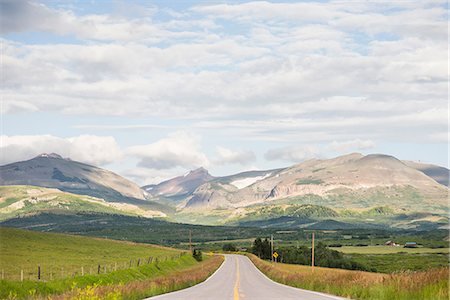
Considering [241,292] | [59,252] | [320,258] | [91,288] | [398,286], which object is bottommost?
[320,258]

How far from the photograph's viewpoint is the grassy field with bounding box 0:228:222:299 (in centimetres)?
3475

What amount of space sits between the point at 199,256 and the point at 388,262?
71587 millimetres

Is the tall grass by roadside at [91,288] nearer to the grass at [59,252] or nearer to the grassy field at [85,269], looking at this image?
the grassy field at [85,269]

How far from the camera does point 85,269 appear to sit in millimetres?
87000

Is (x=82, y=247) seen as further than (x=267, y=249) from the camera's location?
No

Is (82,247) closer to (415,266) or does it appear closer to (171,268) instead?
(171,268)

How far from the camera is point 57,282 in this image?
4172 cm

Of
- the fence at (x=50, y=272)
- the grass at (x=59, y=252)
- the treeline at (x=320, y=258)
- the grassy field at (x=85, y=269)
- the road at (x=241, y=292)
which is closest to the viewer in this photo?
the road at (x=241, y=292)

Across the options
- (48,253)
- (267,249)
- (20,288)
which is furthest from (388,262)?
(20,288)

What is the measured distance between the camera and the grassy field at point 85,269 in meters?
34.8

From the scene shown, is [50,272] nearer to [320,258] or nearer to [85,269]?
[85,269]

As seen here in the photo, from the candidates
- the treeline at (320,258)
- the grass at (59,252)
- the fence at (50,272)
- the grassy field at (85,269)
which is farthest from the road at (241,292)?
the treeline at (320,258)

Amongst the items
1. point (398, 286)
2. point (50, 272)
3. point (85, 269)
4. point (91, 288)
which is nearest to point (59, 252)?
point (85, 269)

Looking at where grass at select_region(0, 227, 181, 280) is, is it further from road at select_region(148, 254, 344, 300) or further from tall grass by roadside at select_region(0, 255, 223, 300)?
road at select_region(148, 254, 344, 300)
